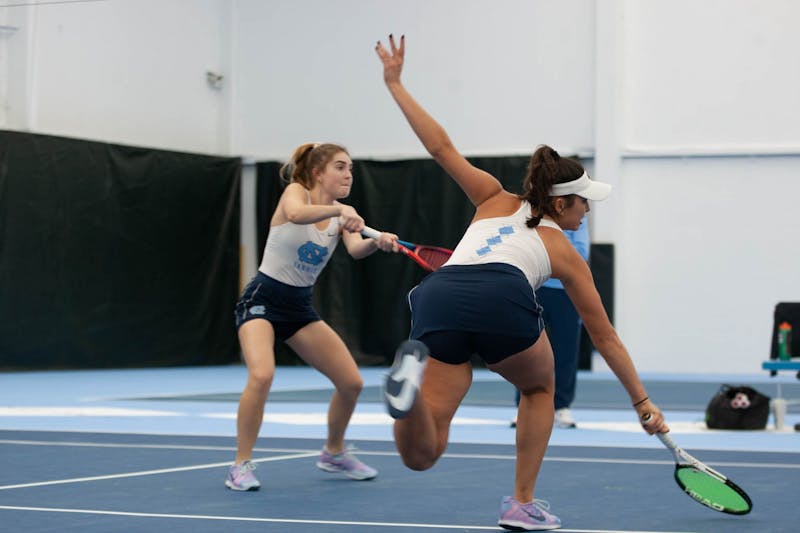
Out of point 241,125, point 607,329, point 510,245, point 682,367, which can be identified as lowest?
point 682,367

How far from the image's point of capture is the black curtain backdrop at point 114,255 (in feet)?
52.2

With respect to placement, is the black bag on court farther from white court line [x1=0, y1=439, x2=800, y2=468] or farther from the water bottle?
white court line [x1=0, y1=439, x2=800, y2=468]

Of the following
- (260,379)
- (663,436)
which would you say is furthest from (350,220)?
(663,436)

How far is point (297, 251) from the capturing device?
5867 mm

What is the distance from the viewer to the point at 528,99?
57.7 ft

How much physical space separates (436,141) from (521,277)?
1.71 ft

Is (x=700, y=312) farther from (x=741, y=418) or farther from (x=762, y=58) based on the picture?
(x=741, y=418)

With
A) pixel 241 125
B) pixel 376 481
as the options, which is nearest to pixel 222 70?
pixel 241 125

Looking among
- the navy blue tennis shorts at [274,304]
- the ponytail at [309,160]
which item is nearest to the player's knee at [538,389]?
the navy blue tennis shorts at [274,304]

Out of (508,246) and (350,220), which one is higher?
(350,220)

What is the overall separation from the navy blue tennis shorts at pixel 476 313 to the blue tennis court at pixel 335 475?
31.5 inches

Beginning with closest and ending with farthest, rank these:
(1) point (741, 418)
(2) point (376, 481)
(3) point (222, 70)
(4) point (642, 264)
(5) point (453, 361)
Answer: (5) point (453, 361) < (2) point (376, 481) < (1) point (741, 418) < (4) point (642, 264) < (3) point (222, 70)

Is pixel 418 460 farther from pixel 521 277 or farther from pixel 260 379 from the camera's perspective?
pixel 260 379

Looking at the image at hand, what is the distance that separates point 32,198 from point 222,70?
14.1 ft
